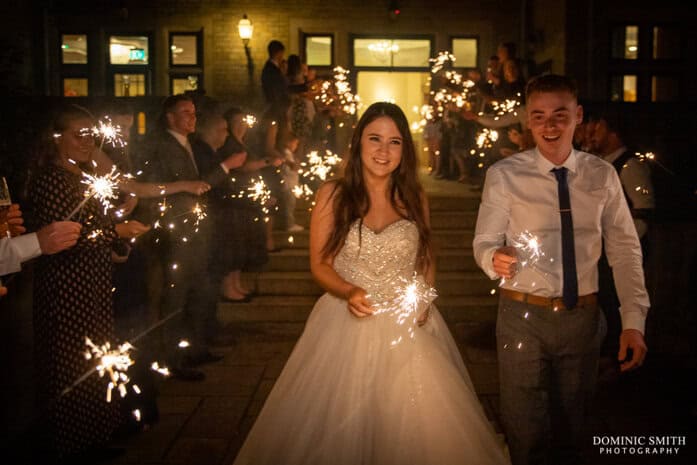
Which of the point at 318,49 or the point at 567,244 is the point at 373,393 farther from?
the point at 318,49

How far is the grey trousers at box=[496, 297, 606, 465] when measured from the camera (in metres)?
3.39

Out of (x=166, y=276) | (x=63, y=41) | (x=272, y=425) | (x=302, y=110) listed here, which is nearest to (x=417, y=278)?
(x=272, y=425)

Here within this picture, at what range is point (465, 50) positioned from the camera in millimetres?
15133

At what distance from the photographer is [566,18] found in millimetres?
13117

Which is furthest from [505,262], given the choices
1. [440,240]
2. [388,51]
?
[388,51]

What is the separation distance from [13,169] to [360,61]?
8.93m

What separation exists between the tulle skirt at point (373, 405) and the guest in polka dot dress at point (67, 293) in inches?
54.6

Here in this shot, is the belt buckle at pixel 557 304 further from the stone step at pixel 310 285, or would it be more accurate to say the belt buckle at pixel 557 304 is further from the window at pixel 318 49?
the window at pixel 318 49

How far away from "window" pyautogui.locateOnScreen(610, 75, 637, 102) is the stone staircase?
6168 mm

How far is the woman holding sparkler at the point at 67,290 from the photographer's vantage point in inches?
161

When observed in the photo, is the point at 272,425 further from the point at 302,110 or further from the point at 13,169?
the point at 302,110

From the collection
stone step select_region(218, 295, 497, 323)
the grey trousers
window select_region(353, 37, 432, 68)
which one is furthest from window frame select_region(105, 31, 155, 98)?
the grey trousers

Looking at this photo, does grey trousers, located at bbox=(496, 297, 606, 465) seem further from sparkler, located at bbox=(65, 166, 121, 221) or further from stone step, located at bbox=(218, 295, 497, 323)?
stone step, located at bbox=(218, 295, 497, 323)

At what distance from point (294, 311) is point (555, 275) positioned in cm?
491
